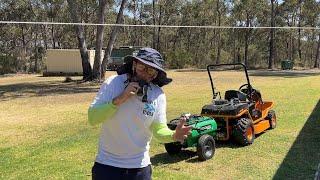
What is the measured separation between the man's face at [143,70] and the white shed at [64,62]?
33312 mm

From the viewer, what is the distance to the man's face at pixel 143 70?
3.26 meters

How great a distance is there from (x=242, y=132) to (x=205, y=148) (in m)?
1.07

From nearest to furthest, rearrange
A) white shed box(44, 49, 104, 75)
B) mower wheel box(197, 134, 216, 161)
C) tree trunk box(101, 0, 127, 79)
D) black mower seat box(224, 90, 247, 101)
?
mower wheel box(197, 134, 216, 161) < black mower seat box(224, 90, 247, 101) < tree trunk box(101, 0, 127, 79) < white shed box(44, 49, 104, 75)

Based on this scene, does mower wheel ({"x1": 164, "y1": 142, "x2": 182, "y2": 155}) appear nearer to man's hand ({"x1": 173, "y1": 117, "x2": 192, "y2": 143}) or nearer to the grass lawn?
the grass lawn

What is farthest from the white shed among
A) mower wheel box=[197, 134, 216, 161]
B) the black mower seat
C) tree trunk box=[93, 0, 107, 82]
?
mower wheel box=[197, 134, 216, 161]

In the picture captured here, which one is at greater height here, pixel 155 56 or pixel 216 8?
pixel 216 8

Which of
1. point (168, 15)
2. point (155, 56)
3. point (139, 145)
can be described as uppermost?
point (168, 15)

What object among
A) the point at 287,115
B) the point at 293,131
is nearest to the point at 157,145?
the point at 293,131

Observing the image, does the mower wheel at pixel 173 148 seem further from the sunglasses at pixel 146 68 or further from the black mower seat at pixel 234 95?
the sunglasses at pixel 146 68

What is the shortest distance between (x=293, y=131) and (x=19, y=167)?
5.37 m

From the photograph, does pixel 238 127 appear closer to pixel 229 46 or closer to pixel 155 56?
pixel 155 56

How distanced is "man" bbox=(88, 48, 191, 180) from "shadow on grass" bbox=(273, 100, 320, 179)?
148 inches

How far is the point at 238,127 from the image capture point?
8383mm

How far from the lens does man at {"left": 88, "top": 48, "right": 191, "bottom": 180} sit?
3.22m
